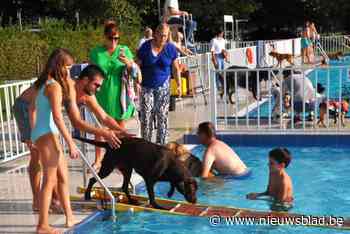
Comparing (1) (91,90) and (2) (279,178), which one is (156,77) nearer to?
(1) (91,90)

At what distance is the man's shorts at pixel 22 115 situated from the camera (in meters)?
6.14

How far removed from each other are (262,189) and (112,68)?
8.04 ft

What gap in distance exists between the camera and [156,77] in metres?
8.01

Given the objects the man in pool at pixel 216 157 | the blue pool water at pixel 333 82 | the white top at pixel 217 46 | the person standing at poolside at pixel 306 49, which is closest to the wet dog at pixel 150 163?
the man in pool at pixel 216 157

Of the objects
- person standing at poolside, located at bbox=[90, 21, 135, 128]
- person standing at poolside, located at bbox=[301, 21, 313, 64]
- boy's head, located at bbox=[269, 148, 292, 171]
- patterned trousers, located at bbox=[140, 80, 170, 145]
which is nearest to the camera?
boy's head, located at bbox=[269, 148, 292, 171]

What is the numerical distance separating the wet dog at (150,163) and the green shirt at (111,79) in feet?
3.78

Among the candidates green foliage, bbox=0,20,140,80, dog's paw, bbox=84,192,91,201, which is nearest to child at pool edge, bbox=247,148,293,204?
dog's paw, bbox=84,192,91,201

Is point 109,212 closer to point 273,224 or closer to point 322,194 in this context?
point 273,224

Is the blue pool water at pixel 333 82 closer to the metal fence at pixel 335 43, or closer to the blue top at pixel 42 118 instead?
the metal fence at pixel 335 43

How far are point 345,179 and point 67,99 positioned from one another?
14.5 feet

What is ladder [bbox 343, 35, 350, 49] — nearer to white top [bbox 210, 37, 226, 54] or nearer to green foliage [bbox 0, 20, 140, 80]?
green foliage [bbox 0, 20, 140, 80]

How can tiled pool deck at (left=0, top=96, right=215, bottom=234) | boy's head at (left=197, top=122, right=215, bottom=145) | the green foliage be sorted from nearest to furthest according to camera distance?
tiled pool deck at (left=0, top=96, right=215, bottom=234)
boy's head at (left=197, top=122, right=215, bottom=145)
the green foliage

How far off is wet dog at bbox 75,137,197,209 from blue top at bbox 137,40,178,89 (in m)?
1.97

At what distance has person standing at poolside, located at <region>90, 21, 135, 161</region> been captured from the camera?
7248 millimetres
